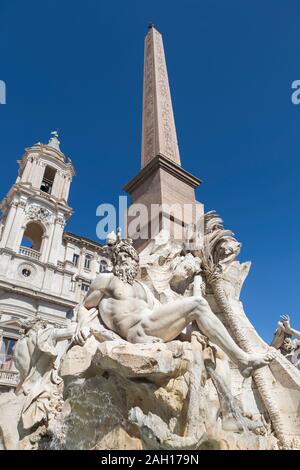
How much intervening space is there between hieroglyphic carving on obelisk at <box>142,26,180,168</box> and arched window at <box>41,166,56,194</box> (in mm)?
18198

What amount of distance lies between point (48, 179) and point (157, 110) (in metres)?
21.6

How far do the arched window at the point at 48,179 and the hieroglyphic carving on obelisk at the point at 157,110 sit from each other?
59.7 feet

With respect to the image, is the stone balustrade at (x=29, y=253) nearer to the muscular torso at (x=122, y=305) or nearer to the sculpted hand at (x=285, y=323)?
the sculpted hand at (x=285, y=323)

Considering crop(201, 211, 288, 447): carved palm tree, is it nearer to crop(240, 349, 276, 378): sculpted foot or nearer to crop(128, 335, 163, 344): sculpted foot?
crop(240, 349, 276, 378): sculpted foot

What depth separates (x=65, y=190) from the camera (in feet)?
94.4

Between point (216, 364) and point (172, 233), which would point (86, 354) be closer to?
point (216, 364)

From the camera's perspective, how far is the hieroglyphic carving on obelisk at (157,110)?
858 cm

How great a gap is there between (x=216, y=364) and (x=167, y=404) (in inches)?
29.1

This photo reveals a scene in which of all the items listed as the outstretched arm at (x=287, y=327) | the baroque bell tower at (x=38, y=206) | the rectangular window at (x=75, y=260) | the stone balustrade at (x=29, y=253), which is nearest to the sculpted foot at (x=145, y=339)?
the outstretched arm at (x=287, y=327)

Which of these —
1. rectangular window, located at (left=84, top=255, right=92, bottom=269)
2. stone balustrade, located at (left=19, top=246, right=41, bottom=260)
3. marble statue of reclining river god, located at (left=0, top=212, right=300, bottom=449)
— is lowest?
marble statue of reclining river god, located at (left=0, top=212, right=300, bottom=449)

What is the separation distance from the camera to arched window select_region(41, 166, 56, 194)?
1128 inches

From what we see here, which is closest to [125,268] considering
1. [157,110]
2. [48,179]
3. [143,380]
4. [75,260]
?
[143,380]

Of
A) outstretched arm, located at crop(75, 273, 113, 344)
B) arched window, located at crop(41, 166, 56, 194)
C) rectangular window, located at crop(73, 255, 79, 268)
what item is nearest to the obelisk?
outstretched arm, located at crop(75, 273, 113, 344)
